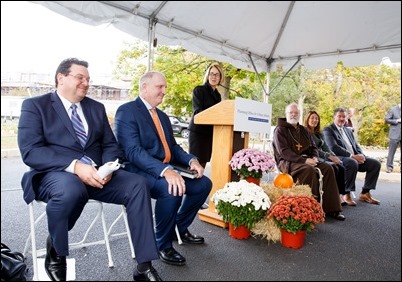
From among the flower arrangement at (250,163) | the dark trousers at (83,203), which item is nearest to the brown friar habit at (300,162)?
the flower arrangement at (250,163)

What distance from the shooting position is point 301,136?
427 cm

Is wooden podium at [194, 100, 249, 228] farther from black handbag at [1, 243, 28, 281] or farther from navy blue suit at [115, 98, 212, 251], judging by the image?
black handbag at [1, 243, 28, 281]

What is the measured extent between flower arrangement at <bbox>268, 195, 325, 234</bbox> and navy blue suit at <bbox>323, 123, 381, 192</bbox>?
215cm

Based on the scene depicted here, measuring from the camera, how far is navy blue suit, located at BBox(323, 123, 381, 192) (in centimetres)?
479

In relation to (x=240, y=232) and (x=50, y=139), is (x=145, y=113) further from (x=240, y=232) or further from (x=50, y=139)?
(x=240, y=232)

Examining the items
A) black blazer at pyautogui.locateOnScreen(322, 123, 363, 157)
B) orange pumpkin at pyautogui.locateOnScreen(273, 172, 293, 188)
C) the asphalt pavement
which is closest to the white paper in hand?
the asphalt pavement

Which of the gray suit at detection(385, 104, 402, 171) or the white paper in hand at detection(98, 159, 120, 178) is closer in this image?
the gray suit at detection(385, 104, 402, 171)

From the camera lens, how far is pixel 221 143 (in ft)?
11.3

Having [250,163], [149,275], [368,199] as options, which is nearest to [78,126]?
[149,275]

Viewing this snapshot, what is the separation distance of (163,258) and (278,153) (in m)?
2.27

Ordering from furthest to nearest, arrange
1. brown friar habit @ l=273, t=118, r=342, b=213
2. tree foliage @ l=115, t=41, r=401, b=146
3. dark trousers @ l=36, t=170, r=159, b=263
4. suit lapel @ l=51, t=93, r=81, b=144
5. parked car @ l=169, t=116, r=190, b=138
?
1. parked car @ l=169, t=116, r=190, b=138
2. tree foliage @ l=115, t=41, r=401, b=146
3. brown friar habit @ l=273, t=118, r=342, b=213
4. suit lapel @ l=51, t=93, r=81, b=144
5. dark trousers @ l=36, t=170, r=159, b=263

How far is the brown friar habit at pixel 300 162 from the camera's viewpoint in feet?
12.8

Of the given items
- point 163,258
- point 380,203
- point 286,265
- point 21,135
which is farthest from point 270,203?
point 380,203

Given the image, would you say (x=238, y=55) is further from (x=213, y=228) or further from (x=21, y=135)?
(x=21, y=135)
